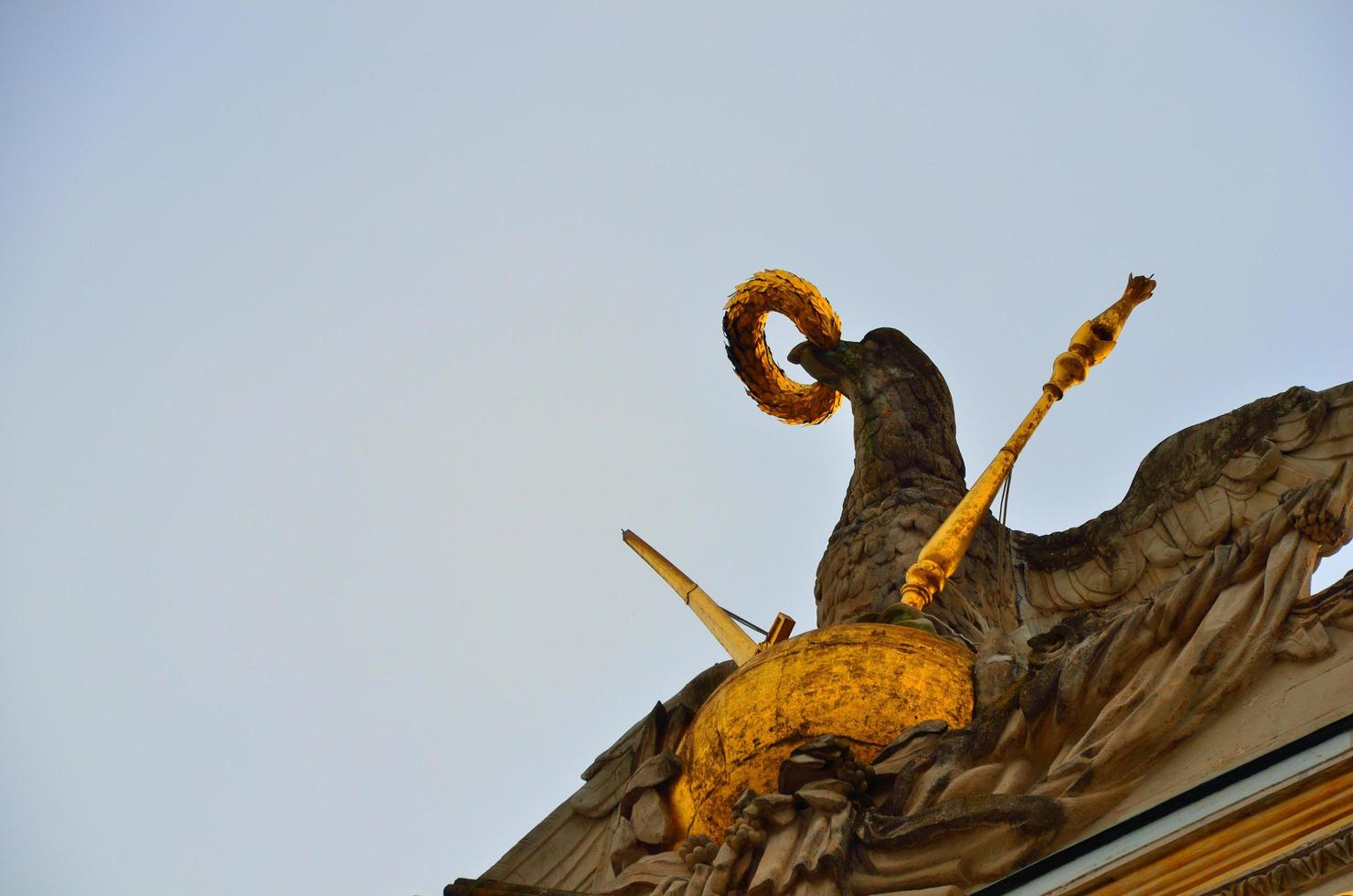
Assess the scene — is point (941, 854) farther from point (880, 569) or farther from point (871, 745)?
point (880, 569)

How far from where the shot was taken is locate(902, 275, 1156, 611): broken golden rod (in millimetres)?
9570

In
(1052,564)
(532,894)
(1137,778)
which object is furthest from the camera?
(1052,564)

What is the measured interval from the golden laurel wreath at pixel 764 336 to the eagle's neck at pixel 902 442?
54 centimetres

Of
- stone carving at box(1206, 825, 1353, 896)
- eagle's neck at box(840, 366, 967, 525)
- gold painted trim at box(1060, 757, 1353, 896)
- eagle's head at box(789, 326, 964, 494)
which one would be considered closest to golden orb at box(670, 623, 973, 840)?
gold painted trim at box(1060, 757, 1353, 896)

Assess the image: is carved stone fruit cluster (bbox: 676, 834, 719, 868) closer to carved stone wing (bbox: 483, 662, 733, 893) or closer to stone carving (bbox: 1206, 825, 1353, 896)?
carved stone wing (bbox: 483, 662, 733, 893)

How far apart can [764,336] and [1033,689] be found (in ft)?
23.2

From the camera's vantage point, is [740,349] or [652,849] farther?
[740,349]

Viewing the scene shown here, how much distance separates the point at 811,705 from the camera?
8109 millimetres

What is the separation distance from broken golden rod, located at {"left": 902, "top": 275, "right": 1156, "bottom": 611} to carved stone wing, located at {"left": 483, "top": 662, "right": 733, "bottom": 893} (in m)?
1.03

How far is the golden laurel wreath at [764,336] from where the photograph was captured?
1315 centimetres

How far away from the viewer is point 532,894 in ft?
25.6

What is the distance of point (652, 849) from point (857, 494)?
14.3 feet

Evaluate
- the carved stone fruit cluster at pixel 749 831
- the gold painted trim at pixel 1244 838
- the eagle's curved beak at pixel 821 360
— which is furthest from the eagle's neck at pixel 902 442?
the gold painted trim at pixel 1244 838

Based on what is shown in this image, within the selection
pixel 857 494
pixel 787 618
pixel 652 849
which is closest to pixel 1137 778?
pixel 652 849
